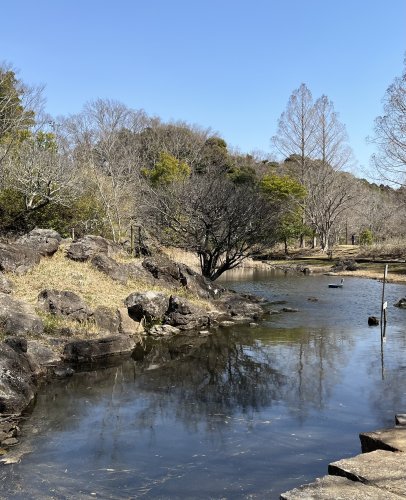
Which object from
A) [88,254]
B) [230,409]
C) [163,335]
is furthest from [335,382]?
[88,254]

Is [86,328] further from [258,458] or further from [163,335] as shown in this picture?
[258,458]

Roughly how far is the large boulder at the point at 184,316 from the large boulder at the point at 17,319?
4.87m

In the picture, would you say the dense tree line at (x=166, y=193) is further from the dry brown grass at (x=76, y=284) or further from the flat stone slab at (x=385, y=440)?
the flat stone slab at (x=385, y=440)

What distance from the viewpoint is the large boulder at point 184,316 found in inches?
680

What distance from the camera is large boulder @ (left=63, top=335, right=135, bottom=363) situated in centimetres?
1317

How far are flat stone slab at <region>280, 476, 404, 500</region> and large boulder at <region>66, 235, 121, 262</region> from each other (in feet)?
51.8

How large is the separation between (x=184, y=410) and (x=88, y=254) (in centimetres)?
1159

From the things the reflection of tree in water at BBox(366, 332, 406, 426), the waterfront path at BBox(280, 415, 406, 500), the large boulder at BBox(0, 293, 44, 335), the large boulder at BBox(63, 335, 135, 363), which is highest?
the large boulder at BBox(0, 293, 44, 335)

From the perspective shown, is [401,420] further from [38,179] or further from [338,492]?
[38,179]

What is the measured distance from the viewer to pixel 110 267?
19.6 metres

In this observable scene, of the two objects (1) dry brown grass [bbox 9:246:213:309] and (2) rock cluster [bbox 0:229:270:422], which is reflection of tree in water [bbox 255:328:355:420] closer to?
(2) rock cluster [bbox 0:229:270:422]

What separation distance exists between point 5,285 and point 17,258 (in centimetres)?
204

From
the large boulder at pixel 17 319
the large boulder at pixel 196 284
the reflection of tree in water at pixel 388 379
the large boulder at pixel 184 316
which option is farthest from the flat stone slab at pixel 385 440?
the large boulder at pixel 196 284

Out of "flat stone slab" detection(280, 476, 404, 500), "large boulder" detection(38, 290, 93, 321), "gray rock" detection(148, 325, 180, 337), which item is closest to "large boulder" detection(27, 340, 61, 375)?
"large boulder" detection(38, 290, 93, 321)
